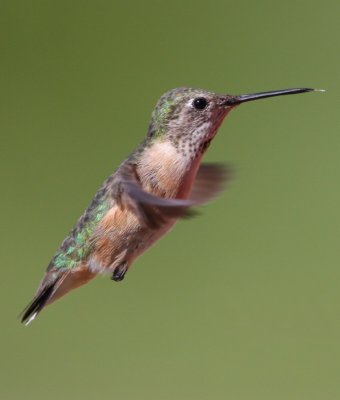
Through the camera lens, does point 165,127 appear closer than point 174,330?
Yes

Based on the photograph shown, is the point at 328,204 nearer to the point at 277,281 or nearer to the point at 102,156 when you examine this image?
the point at 277,281

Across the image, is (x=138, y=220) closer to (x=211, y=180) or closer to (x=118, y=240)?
(x=118, y=240)

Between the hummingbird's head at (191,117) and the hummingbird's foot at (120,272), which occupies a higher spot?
the hummingbird's head at (191,117)

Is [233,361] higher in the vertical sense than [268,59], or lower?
lower

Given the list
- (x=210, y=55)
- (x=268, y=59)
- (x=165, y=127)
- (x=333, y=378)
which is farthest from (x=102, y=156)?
(x=165, y=127)

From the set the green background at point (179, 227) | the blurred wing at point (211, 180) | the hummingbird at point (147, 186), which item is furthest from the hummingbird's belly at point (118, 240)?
the green background at point (179, 227)

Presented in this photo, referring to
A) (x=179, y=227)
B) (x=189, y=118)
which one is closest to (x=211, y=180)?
(x=189, y=118)

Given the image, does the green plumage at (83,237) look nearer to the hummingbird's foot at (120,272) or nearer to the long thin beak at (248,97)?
the hummingbird's foot at (120,272)

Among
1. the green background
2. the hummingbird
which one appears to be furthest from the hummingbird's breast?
the green background
